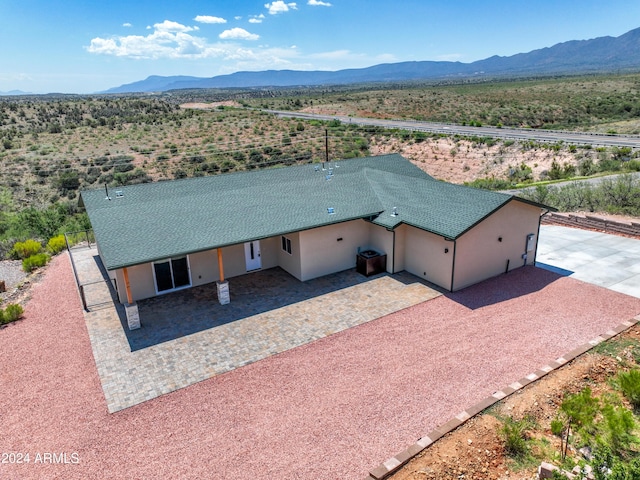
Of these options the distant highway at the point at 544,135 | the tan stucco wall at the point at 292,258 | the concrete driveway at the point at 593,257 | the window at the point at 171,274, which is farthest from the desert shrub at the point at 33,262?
the distant highway at the point at 544,135

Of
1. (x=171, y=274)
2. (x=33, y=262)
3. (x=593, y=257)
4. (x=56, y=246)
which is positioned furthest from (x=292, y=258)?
(x=593, y=257)

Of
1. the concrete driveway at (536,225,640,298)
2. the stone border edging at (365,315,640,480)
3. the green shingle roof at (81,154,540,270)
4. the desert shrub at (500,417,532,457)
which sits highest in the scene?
the green shingle roof at (81,154,540,270)

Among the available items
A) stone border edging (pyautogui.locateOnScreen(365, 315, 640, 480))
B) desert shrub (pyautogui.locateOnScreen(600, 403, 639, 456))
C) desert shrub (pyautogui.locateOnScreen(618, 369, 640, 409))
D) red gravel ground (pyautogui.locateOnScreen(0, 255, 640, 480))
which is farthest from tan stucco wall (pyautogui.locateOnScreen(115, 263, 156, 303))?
desert shrub (pyautogui.locateOnScreen(618, 369, 640, 409))

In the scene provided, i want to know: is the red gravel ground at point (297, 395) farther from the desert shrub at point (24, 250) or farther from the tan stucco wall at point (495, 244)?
the desert shrub at point (24, 250)

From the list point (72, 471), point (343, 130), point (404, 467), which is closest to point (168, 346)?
point (72, 471)

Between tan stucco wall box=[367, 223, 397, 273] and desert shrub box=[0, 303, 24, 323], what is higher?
tan stucco wall box=[367, 223, 397, 273]

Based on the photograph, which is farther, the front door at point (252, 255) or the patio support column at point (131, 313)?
the front door at point (252, 255)

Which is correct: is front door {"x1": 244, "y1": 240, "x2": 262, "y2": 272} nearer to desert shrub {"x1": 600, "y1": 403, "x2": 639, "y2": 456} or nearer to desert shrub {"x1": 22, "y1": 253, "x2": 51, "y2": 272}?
desert shrub {"x1": 22, "y1": 253, "x2": 51, "y2": 272}
